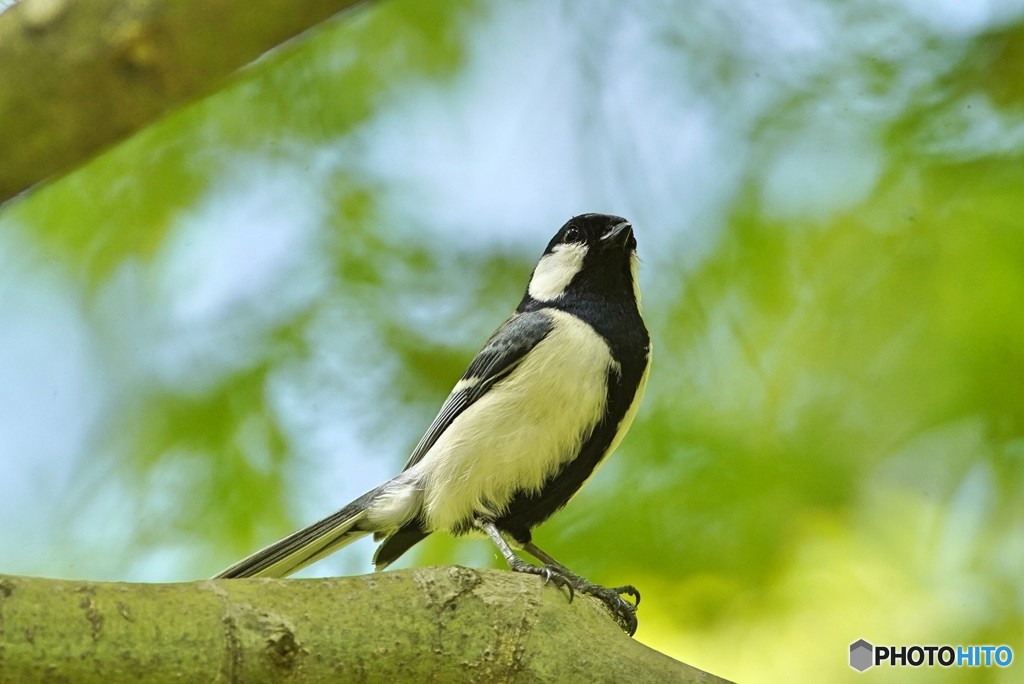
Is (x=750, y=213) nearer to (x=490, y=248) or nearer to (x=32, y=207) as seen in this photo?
(x=490, y=248)

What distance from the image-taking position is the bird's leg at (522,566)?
8.85 ft

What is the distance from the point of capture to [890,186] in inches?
173

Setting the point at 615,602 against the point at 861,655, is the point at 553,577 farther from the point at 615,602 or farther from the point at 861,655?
the point at 861,655

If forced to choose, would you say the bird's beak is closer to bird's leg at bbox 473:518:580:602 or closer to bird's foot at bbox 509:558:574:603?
bird's leg at bbox 473:518:580:602

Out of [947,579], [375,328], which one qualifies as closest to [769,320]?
[947,579]

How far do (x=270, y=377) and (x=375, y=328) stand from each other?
1.70 feet

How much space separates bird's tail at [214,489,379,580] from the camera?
3.50 meters

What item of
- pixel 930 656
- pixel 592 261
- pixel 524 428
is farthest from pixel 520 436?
pixel 930 656

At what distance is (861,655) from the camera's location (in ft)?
12.6

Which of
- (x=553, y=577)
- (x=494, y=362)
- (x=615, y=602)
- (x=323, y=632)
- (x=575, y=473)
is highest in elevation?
(x=494, y=362)

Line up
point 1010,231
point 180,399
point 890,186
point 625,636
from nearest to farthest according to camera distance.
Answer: point 625,636 → point 1010,231 → point 890,186 → point 180,399

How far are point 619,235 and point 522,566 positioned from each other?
136 cm

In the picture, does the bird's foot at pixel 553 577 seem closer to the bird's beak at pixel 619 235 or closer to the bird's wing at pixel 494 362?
the bird's wing at pixel 494 362

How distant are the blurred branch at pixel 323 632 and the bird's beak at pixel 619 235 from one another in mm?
1667
